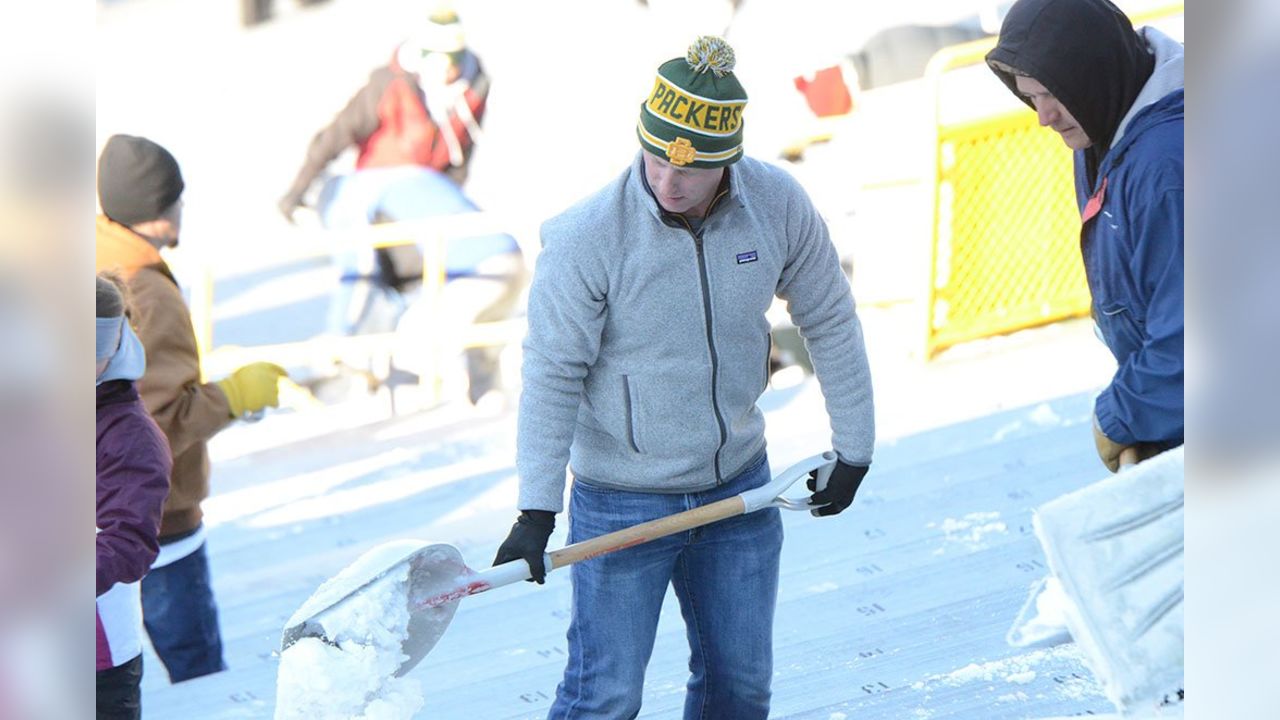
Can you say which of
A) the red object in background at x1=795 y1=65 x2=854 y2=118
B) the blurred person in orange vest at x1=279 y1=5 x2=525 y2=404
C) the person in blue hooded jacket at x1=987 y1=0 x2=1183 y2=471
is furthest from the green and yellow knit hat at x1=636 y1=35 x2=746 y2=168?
the red object in background at x1=795 y1=65 x2=854 y2=118

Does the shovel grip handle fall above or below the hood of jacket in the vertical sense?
below

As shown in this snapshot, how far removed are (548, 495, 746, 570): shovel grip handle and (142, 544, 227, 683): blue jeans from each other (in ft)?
5.36

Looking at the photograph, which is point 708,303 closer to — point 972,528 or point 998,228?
point 972,528

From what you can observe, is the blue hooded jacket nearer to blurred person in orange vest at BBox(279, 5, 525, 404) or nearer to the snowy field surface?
the snowy field surface

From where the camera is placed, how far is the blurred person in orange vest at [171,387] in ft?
13.0

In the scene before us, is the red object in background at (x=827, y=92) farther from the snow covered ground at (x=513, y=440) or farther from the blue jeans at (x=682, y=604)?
the blue jeans at (x=682, y=604)

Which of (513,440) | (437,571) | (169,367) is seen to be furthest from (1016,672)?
(513,440)

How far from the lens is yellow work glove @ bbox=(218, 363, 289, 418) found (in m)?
4.18

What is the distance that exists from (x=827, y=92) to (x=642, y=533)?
815 centimetres

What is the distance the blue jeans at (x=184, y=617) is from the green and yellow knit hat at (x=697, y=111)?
2.09m

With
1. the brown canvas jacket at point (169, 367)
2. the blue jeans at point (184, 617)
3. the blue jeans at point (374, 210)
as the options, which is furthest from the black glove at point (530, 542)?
the blue jeans at point (374, 210)
